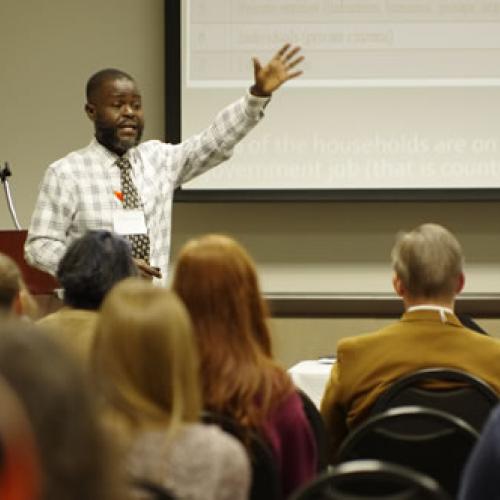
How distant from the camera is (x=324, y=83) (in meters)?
6.24

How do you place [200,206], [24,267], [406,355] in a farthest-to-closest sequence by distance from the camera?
[200,206], [24,267], [406,355]

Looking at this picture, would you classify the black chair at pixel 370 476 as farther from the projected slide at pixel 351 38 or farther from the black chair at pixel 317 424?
the projected slide at pixel 351 38

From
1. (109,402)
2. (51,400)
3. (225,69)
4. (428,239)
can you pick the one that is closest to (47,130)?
(225,69)

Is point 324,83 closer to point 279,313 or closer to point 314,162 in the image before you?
point 314,162

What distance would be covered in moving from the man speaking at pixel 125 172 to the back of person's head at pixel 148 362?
2472 millimetres

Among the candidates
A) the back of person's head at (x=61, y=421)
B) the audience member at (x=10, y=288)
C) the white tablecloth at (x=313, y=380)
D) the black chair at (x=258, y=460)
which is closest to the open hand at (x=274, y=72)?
the white tablecloth at (x=313, y=380)

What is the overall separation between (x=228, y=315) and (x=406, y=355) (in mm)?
703

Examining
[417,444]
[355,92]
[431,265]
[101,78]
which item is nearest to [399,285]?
[431,265]

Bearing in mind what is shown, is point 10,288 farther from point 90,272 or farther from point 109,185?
point 109,185

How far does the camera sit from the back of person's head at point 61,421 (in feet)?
2.31

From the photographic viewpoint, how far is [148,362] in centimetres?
173

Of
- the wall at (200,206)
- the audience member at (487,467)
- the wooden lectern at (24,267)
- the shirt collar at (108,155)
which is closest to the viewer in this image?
the audience member at (487,467)

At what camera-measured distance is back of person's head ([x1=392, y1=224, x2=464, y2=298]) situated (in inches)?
115

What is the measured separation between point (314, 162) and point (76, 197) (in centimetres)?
214
